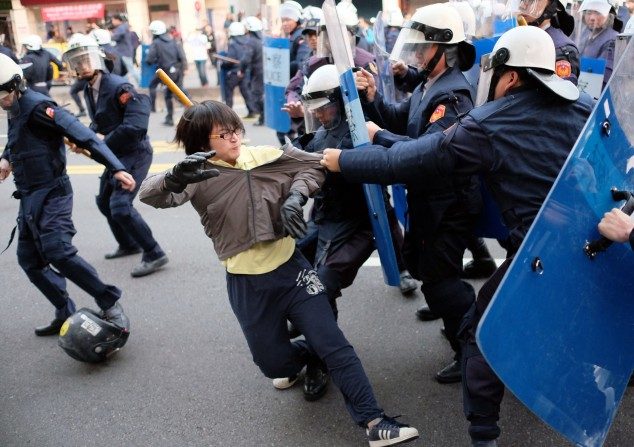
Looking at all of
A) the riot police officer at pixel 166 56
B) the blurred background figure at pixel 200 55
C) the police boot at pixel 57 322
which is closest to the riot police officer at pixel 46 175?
the police boot at pixel 57 322

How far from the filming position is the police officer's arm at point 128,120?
4.74m

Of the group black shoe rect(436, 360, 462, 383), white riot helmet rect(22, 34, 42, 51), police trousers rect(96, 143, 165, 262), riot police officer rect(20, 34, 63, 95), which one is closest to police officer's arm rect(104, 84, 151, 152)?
police trousers rect(96, 143, 165, 262)

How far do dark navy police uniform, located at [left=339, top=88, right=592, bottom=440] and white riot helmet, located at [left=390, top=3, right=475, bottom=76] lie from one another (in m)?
0.74

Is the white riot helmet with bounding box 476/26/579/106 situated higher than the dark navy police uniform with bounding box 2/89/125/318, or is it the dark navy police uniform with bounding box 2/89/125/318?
the white riot helmet with bounding box 476/26/579/106

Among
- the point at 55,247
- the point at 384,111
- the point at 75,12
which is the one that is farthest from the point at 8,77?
the point at 75,12

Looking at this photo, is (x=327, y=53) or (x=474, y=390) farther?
(x=327, y=53)

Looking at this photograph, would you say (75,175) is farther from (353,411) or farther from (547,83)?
(547,83)

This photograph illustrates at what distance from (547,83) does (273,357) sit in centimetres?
152

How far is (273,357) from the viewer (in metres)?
2.79

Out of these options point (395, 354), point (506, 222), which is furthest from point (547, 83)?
point (395, 354)

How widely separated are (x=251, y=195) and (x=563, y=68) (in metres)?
1.93

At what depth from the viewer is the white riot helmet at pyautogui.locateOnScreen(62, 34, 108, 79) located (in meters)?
4.66

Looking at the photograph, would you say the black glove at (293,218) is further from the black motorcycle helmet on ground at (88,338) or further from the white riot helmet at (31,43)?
the white riot helmet at (31,43)

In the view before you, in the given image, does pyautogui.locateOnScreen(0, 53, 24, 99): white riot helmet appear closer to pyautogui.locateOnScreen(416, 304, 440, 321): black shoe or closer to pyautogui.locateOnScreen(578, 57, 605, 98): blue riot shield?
pyautogui.locateOnScreen(416, 304, 440, 321): black shoe
